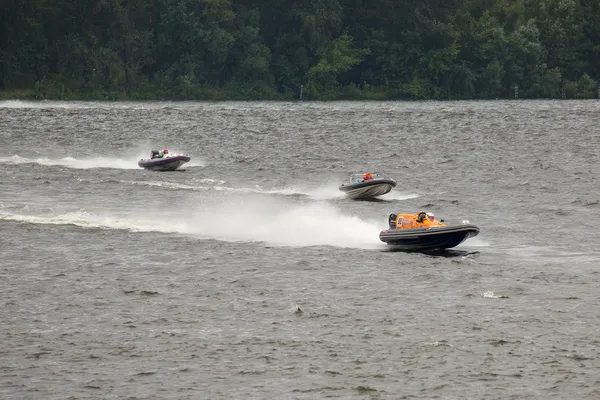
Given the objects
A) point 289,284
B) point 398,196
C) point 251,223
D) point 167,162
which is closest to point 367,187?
point 398,196

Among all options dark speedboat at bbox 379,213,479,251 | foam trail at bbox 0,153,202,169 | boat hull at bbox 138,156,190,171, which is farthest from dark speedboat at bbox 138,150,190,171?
dark speedboat at bbox 379,213,479,251

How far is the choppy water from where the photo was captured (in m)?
28.9

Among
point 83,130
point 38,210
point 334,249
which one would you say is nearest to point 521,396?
point 334,249

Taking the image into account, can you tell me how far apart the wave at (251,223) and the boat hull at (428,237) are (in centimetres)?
140

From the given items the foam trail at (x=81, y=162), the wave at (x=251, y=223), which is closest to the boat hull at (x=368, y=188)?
the wave at (x=251, y=223)

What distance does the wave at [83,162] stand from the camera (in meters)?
77.5

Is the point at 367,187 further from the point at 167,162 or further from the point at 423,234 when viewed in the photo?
the point at 167,162

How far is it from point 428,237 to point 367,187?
15.3 metres


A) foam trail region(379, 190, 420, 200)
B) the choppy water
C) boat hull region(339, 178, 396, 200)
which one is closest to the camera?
the choppy water

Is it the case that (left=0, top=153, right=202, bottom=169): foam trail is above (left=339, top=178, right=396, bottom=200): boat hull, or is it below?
above

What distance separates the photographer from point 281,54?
19988 cm

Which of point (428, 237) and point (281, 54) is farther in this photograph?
point (281, 54)

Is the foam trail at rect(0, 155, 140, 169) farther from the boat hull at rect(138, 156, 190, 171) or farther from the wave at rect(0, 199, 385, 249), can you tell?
the wave at rect(0, 199, 385, 249)

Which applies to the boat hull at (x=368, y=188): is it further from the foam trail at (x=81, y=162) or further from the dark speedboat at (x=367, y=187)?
the foam trail at (x=81, y=162)
